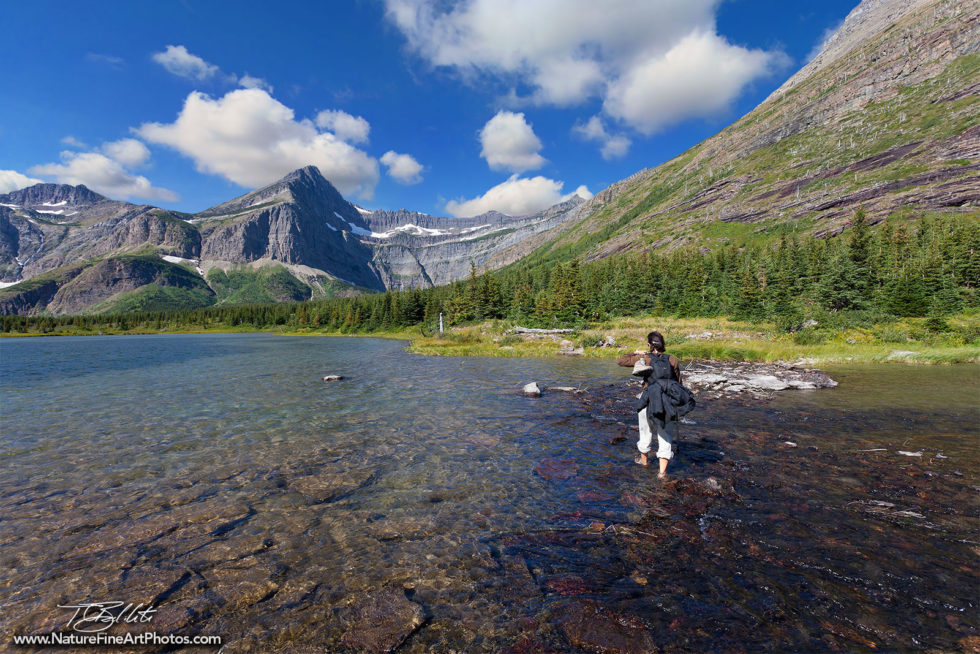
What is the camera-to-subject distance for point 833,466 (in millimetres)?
9922

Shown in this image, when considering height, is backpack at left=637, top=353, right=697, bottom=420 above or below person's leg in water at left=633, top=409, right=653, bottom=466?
above

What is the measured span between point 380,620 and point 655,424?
763cm

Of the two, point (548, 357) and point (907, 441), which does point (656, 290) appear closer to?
point (548, 357)

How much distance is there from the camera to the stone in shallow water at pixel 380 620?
4551mm

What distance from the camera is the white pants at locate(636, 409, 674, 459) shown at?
31.6ft

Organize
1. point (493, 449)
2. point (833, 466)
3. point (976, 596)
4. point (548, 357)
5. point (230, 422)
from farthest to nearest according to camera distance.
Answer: point (548, 357)
point (230, 422)
point (493, 449)
point (833, 466)
point (976, 596)

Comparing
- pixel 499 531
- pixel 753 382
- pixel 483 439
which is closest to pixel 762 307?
pixel 753 382

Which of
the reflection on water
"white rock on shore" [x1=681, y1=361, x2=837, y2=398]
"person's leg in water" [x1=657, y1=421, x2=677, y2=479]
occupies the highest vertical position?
"person's leg in water" [x1=657, y1=421, x2=677, y2=479]

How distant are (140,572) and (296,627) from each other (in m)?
3.19

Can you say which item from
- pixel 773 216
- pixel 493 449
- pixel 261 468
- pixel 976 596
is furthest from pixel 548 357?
pixel 773 216

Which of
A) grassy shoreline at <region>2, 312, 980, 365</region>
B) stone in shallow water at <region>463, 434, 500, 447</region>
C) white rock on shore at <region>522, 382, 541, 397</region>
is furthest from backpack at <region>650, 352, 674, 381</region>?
grassy shoreline at <region>2, 312, 980, 365</region>

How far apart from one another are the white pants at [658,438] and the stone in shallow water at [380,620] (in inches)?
275
